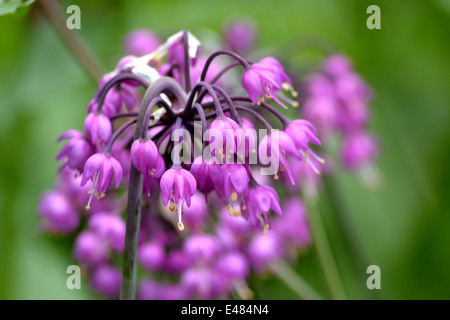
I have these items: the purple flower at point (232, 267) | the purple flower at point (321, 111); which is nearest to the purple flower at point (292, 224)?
the purple flower at point (321, 111)

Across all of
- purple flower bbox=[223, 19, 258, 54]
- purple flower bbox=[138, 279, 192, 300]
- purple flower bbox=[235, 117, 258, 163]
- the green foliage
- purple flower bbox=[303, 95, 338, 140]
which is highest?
purple flower bbox=[223, 19, 258, 54]

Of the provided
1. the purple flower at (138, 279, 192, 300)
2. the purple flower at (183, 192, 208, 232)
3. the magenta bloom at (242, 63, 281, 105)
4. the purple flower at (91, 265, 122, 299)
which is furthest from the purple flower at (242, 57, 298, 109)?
the purple flower at (91, 265, 122, 299)

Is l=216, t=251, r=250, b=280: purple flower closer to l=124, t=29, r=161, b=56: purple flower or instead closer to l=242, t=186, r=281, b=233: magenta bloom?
l=242, t=186, r=281, b=233: magenta bloom

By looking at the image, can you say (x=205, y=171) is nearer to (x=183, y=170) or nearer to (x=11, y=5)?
(x=183, y=170)

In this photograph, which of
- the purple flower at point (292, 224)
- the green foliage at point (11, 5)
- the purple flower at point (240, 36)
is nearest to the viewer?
the green foliage at point (11, 5)

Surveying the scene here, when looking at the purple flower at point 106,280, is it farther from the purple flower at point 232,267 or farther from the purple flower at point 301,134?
the purple flower at point 301,134

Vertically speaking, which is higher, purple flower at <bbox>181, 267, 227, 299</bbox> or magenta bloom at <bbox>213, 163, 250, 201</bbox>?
magenta bloom at <bbox>213, 163, 250, 201</bbox>
